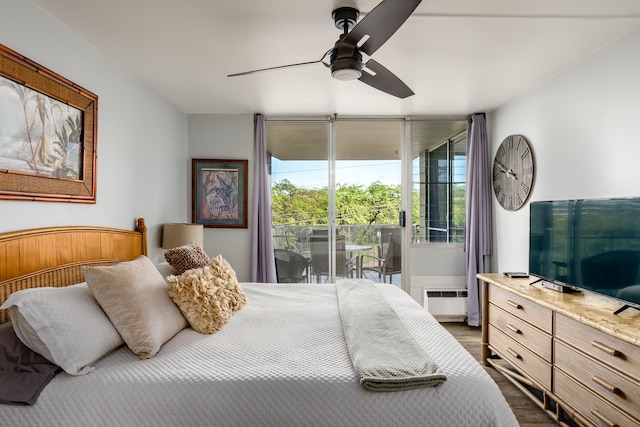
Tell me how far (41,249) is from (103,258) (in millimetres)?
576

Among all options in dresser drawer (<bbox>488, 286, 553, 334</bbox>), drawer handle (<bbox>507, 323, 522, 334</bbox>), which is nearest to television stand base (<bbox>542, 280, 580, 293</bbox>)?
dresser drawer (<bbox>488, 286, 553, 334</bbox>)

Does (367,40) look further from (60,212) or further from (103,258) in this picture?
(103,258)

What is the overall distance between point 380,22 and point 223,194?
3.10 m

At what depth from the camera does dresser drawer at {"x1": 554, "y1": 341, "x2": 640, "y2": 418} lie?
1.79 m

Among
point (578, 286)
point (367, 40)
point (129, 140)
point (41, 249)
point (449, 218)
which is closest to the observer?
point (367, 40)

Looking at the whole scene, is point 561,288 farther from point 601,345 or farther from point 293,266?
point 293,266

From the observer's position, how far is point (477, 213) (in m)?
4.32

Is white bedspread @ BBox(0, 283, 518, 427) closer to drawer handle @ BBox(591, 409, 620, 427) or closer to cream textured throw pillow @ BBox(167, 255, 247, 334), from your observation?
cream textured throw pillow @ BBox(167, 255, 247, 334)

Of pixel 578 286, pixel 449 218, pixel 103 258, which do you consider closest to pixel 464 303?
pixel 449 218

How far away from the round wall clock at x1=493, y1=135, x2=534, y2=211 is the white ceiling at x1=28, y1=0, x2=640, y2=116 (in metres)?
0.52

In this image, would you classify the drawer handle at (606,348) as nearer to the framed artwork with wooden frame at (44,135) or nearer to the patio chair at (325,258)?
the patio chair at (325,258)

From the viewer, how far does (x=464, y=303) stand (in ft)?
14.5

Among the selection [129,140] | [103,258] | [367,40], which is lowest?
[103,258]

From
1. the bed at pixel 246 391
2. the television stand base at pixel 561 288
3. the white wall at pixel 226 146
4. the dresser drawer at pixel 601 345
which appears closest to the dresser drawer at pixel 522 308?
the dresser drawer at pixel 601 345
